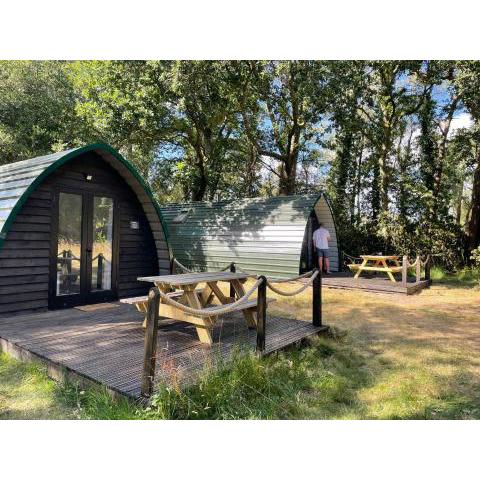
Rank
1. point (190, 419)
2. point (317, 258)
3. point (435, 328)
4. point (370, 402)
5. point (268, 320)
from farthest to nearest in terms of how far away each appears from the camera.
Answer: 1. point (317, 258)
2. point (435, 328)
3. point (268, 320)
4. point (370, 402)
5. point (190, 419)

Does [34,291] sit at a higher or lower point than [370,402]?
higher

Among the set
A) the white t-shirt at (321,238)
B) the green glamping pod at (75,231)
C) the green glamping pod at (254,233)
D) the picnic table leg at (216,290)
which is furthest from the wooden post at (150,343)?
the white t-shirt at (321,238)

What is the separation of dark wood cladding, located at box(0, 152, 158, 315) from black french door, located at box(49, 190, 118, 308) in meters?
0.13

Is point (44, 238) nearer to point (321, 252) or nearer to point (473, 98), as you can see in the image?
point (321, 252)

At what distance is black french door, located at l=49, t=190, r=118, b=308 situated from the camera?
23.2 ft

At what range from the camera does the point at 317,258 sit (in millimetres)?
14000

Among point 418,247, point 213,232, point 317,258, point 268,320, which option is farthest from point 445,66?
point 268,320

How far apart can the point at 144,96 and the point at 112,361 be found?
35.4 feet

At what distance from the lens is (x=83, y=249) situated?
7434 millimetres

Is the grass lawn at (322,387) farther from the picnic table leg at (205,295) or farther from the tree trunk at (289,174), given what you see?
the tree trunk at (289,174)

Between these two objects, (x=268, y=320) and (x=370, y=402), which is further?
(x=268, y=320)

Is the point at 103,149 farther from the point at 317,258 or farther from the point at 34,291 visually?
the point at 317,258

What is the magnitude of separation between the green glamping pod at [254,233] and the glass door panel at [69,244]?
4942 mm

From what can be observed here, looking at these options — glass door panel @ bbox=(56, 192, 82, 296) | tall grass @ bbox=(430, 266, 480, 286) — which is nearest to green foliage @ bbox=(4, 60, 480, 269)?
tall grass @ bbox=(430, 266, 480, 286)
